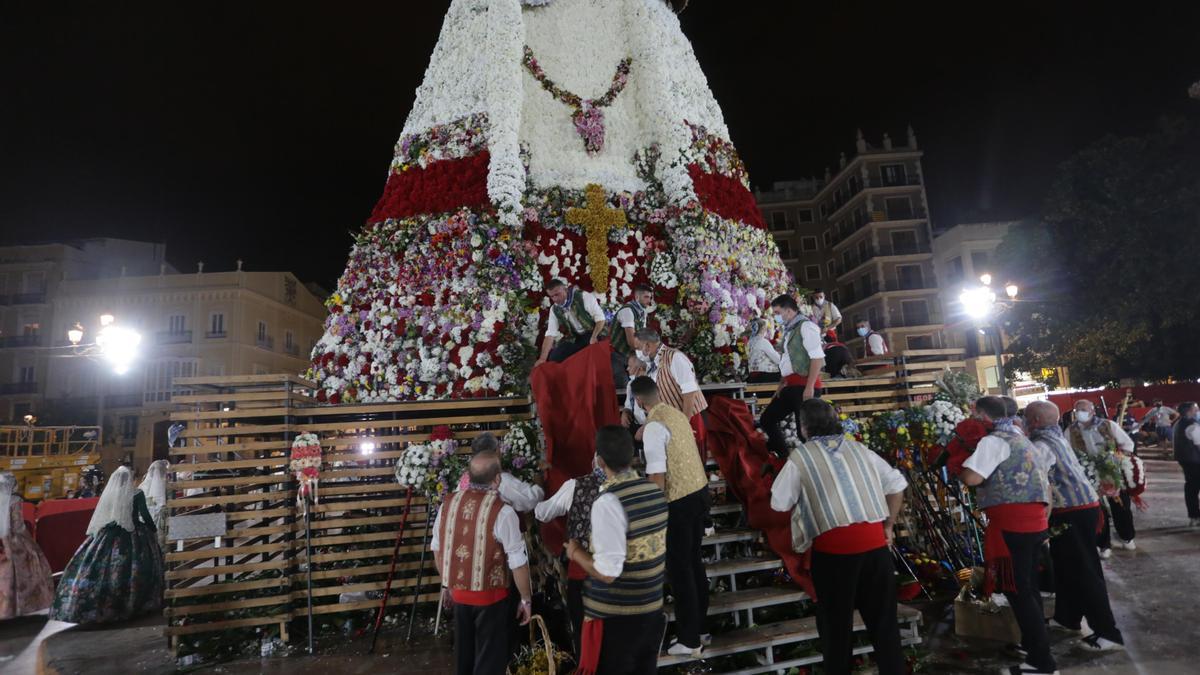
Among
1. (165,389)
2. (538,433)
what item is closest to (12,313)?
(165,389)

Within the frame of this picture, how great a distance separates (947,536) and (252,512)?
315 inches

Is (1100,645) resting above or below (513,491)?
below

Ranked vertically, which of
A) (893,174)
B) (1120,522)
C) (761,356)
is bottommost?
(1120,522)

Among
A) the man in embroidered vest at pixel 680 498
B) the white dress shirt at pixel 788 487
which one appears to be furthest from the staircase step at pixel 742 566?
the white dress shirt at pixel 788 487

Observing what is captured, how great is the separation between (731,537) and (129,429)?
4007 cm

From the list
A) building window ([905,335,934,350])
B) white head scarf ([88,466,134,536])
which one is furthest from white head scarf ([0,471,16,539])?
building window ([905,335,934,350])

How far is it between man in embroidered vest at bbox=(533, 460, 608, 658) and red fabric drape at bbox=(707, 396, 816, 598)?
2.08 meters

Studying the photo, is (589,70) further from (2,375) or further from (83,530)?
(2,375)

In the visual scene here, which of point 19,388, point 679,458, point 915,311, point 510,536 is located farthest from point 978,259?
point 19,388

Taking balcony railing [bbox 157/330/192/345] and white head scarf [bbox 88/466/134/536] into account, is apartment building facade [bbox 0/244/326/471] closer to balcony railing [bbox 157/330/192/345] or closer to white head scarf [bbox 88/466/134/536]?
balcony railing [bbox 157/330/192/345]

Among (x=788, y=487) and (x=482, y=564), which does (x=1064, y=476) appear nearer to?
(x=788, y=487)

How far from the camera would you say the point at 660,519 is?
12.2 feet

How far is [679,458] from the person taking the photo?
484 centimetres

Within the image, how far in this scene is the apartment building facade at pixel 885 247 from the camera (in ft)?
148
